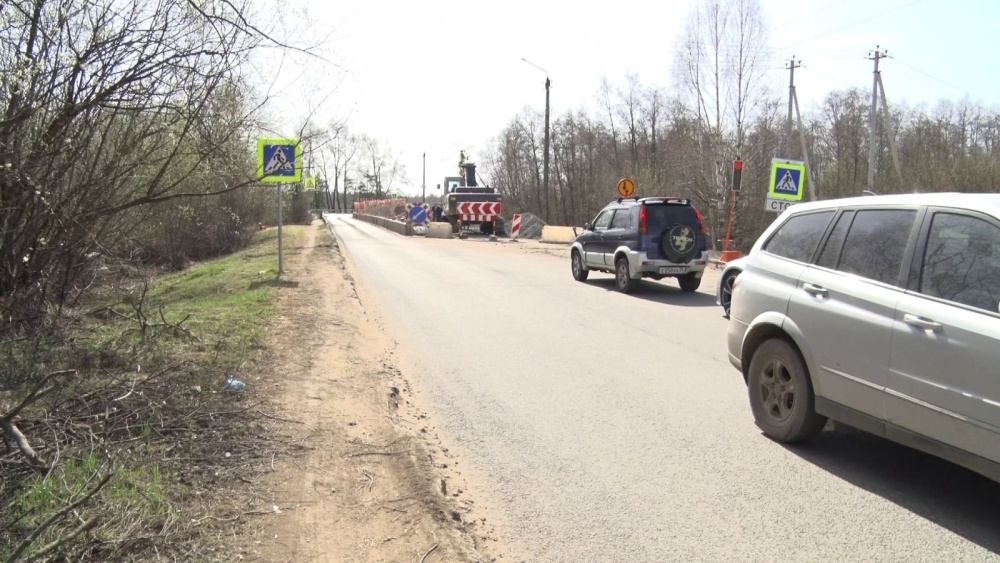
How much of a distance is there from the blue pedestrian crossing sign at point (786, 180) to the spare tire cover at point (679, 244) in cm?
329

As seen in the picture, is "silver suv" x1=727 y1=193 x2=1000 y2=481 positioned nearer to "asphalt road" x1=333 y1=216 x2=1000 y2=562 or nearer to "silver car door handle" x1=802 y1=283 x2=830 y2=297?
"silver car door handle" x1=802 y1=283 x2=830 y2=297

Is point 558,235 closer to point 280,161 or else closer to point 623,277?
point 623,277

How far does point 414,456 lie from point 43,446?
2.24 metres

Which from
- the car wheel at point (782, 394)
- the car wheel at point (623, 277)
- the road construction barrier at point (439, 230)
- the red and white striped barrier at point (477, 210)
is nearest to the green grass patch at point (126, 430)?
the car wheel at point (782, 394)

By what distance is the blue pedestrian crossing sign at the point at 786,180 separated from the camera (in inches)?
607

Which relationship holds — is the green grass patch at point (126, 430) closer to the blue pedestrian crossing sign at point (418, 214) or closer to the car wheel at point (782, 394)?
the car wheel at point (782, 394)

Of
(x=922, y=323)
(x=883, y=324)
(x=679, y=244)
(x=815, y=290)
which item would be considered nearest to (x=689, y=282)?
(x=679, y=244)

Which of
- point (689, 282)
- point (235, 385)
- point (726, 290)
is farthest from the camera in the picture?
point (689, 282)

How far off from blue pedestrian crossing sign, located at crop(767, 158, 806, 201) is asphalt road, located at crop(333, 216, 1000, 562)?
23.7 feet

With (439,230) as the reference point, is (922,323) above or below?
below

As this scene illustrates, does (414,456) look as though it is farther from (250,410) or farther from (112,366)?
(112,366)

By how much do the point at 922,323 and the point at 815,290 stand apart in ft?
3.13

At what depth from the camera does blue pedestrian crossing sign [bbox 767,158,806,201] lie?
1541 centimetres

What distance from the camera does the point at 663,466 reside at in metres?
4.77
